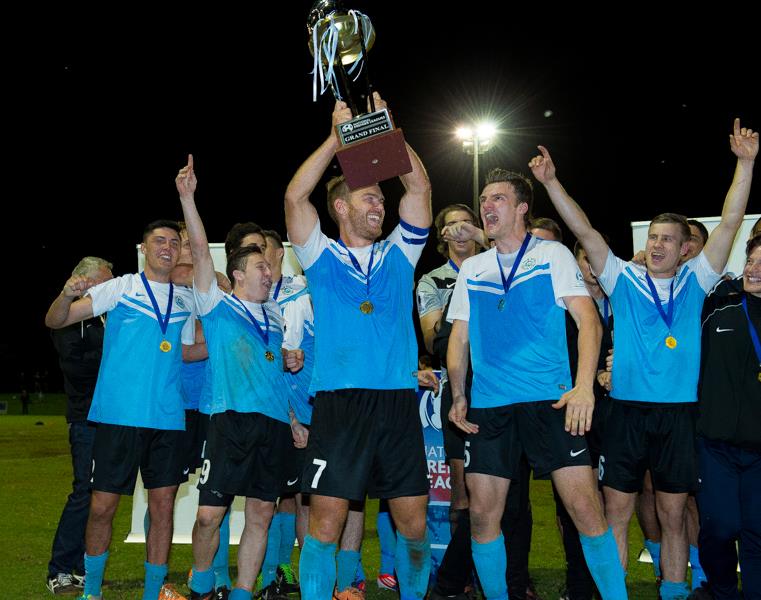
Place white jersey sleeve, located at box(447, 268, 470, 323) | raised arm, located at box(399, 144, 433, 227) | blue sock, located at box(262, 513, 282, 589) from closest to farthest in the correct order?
raised arm, located at box(399, 144, 433, 227)
white jersey sleeve, located at box(447, 268, 470, 323)
blue sock, located at box(262, 513, 282, 589)

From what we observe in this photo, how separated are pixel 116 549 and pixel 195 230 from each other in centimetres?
421

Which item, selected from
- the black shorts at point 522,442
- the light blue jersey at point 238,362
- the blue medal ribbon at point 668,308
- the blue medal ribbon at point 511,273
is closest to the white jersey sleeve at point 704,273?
the blue medal ribbon at point 668,308

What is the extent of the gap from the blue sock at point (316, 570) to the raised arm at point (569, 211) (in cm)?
237

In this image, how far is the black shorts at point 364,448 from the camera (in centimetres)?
494

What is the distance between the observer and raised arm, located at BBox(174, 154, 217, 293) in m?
5.80

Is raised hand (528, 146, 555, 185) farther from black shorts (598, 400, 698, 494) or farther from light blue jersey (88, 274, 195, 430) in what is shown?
light blue jersey (88, 274, 195, 430)

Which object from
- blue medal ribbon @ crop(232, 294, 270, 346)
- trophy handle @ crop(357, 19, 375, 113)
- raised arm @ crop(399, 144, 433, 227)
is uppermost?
trophy handle @ crop(357, 19, 375, 113)

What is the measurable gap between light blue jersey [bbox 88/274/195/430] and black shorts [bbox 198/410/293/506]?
1.63 feet

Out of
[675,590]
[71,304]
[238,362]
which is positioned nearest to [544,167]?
[238,362]

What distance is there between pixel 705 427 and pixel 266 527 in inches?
114

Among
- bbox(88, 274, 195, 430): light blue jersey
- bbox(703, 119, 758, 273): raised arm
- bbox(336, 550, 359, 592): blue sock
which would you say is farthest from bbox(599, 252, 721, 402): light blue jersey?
bbox(88, 274, 195, 430): light blue jersey

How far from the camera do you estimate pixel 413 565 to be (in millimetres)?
5242

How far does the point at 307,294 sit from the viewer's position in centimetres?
703

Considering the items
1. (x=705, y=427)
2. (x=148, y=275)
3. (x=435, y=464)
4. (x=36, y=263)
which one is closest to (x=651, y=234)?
(x=705, y=427)
